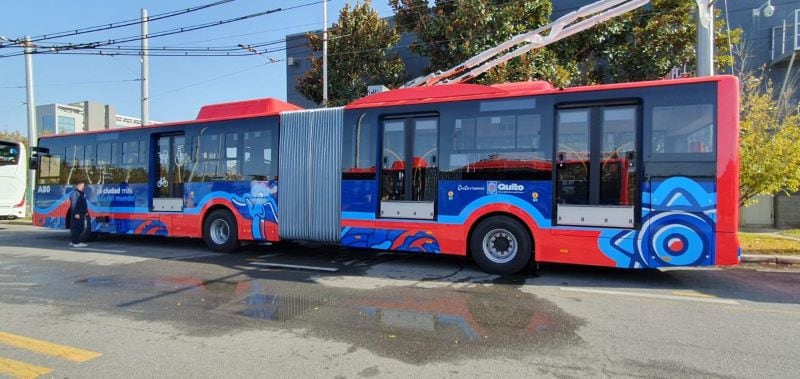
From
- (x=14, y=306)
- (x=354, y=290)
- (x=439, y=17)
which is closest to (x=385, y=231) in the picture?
(x=354, y=290)

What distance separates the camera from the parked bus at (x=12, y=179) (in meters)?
17.4

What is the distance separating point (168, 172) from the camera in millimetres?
11273

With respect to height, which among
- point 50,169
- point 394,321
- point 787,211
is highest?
point 50,169

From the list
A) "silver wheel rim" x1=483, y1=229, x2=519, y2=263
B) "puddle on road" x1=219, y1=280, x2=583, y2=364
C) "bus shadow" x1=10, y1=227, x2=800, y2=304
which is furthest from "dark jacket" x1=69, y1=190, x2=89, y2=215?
"silver wheel rim" x1=483, y1=229, x2=519, y2=263

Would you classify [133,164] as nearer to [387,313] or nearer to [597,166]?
[387,313]

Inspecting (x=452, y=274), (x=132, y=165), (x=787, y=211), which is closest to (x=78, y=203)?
(x=132, y=165)

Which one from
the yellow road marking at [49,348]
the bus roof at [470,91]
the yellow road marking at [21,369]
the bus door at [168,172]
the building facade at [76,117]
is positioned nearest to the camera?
the yellow road marking at [21,369]

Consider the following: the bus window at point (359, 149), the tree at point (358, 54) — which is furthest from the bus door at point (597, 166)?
the tree at point (358, 54)

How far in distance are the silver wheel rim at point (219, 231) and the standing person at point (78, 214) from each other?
3930mm

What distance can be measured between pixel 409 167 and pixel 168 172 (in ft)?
21.4

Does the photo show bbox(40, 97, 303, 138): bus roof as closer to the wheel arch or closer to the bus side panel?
the wheel arch

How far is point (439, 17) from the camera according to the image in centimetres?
1525

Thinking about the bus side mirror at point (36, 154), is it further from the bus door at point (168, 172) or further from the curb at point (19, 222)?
the curb at point (19, 222)

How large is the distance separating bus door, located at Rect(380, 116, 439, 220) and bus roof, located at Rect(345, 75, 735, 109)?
39 cm
